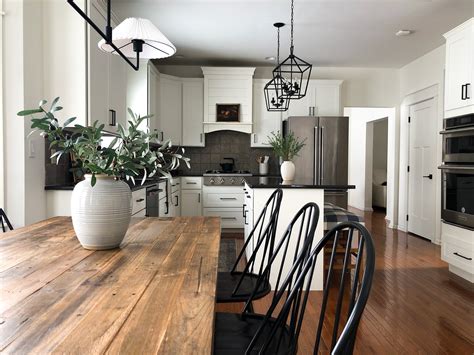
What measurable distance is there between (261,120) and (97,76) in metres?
3.19

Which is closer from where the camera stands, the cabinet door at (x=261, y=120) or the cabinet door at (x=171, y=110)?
the cabinet door at (x=171, y=110)

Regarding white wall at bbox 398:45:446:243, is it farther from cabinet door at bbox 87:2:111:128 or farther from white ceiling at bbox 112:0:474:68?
cabinet door at bbox 87:2:111:128

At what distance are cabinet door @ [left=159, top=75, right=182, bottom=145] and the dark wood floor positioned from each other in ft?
11.3

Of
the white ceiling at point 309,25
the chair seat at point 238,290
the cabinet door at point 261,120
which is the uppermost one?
the white ceiling at point 309,25

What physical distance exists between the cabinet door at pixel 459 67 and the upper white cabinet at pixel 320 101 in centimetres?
224

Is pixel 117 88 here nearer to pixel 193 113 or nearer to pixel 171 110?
pixel 171 110

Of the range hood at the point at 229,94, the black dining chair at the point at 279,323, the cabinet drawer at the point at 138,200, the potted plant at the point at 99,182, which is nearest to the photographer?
the black dining chair at the point at 279,323

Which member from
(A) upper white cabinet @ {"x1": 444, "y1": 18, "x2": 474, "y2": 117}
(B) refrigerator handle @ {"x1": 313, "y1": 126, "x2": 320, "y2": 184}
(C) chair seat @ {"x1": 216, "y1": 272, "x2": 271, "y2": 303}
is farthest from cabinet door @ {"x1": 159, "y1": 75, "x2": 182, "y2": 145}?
(C) chair seat @ {"x1": 216, "y1": 272, "x2": 271, "y2": 303}

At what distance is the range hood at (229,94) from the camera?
5.64 m

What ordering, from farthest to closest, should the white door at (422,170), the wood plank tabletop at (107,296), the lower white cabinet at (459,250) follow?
1. the white door at (422,170)
2. the lower white cabinet at (459,250)
3. the wood plank tabletop at (107,296)

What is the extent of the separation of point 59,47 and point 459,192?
3.69m

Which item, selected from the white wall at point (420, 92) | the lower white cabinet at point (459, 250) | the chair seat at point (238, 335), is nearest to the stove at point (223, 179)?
the white wall at point (420, 92)

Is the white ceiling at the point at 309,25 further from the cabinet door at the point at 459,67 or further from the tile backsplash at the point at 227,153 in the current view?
the tile backsplash at the point at 227,153

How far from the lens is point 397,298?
291cm
